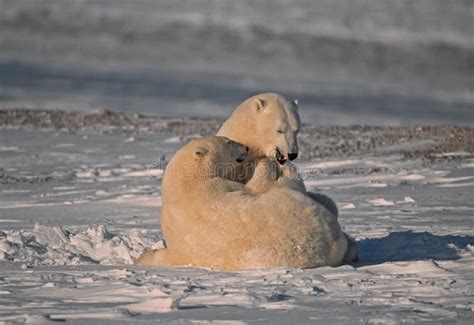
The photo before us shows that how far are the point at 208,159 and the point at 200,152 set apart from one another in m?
0.07

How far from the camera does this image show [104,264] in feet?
23.4

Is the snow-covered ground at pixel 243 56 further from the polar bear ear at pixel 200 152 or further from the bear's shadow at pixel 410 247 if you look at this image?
the polar bear ear at pixel 200 152

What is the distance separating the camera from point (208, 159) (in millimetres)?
6871

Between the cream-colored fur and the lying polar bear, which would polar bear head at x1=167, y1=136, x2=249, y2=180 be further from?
the cream-colored fur

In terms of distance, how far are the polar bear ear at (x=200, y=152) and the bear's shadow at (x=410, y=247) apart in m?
1.18

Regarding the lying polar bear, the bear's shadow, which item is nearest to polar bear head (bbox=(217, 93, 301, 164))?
the lying polar bear

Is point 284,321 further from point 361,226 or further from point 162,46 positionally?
point 162,46

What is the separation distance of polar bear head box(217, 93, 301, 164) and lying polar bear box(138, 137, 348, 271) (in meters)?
0.45

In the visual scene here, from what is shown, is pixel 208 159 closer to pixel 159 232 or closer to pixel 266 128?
pixel 266 128

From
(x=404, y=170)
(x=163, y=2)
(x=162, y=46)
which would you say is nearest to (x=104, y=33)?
(x=162, y=46)

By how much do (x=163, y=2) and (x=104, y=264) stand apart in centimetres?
3375

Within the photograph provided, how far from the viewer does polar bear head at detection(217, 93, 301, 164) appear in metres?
7.24

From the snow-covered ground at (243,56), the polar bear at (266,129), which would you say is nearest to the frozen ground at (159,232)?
the polar bear at (266,129)

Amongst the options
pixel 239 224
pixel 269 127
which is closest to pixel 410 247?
pixel 269 127
